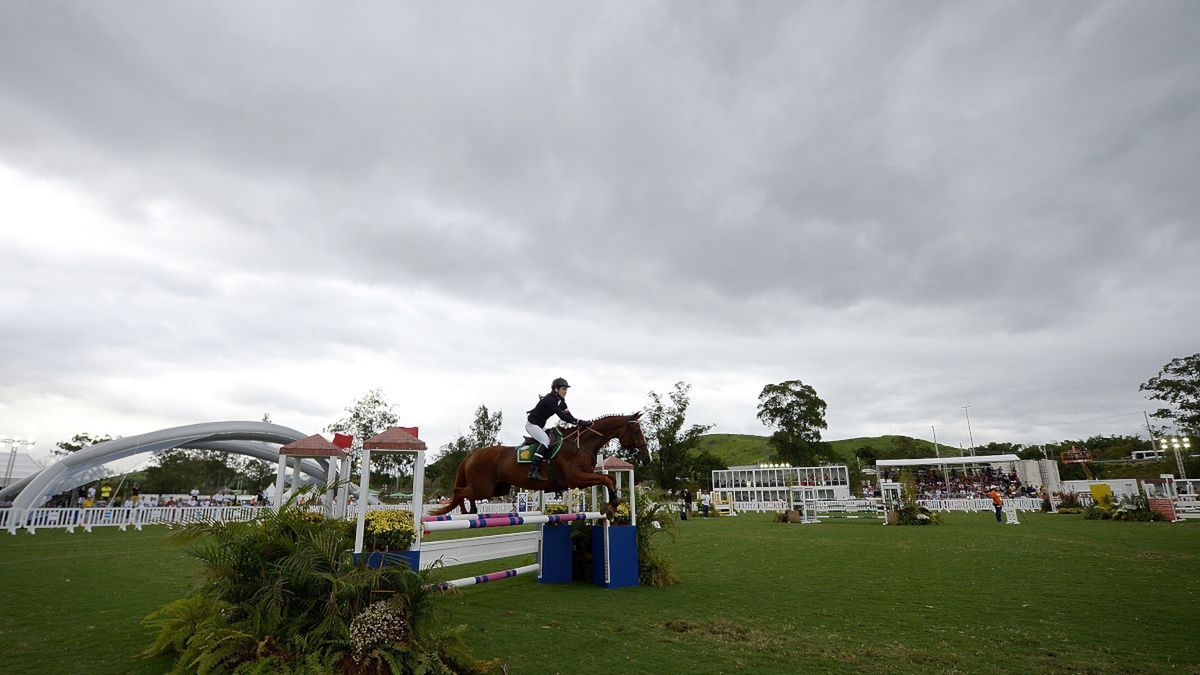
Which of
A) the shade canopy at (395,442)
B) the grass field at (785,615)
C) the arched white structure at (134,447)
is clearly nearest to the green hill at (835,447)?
the arched white structure at (134,447)

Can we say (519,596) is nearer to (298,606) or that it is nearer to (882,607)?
(298,606)

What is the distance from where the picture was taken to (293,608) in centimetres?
405

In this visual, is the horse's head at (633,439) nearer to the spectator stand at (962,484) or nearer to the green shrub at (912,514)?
the green shrub at (912,514)

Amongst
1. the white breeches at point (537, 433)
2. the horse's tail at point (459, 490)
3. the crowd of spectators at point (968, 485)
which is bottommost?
the crowd of spectators at point (968, 485)

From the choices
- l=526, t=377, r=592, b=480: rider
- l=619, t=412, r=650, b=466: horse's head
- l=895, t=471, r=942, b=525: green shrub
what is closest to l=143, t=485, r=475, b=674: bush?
l=526, t=377, r=592, b=480: rider

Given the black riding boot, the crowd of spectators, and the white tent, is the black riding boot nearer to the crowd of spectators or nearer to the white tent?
the crowd of spectators

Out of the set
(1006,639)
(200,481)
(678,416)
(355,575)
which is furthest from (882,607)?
(200,481)

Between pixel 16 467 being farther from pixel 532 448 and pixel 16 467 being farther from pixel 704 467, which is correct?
pixel 704 467

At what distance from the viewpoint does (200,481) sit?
57188 millimetres

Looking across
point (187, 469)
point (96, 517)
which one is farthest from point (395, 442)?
point (187, 469)

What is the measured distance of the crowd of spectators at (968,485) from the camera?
36.6 meters

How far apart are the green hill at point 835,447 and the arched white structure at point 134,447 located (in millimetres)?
68215

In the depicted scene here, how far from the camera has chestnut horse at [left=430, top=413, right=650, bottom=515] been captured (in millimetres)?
6969

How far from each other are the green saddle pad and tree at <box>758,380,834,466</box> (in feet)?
158
